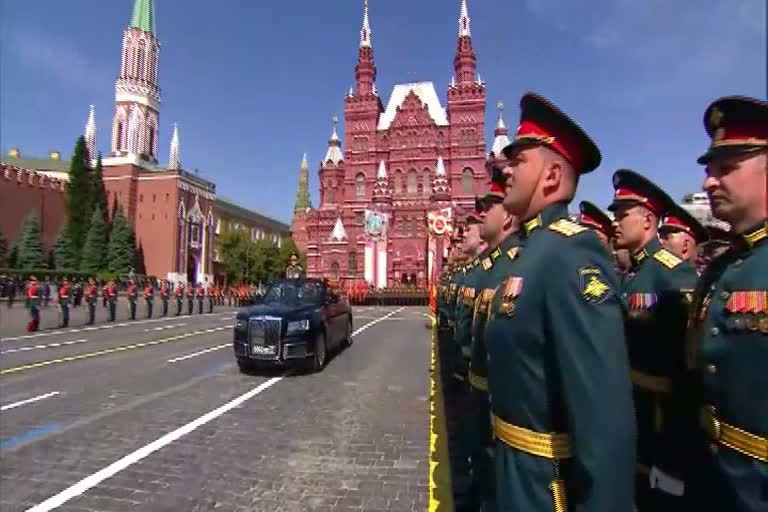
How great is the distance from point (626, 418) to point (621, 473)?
163 mm

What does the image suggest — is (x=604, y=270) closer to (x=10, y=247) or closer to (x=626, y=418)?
(x=626, y=418)

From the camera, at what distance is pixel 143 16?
74.6m

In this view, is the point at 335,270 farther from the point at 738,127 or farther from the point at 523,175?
the point at 738,127

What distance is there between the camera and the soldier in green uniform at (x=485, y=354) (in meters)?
2.43

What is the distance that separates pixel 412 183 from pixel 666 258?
196ft

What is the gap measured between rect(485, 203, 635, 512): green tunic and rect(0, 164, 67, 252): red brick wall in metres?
60.7

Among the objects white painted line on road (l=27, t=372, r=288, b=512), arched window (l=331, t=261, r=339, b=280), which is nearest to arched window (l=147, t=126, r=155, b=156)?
arched window (l=331, t=261, r=339, b=280)

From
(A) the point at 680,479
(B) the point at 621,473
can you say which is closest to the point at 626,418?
(B) the point at 621,473

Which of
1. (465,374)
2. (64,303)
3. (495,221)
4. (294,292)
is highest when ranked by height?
(495,221)

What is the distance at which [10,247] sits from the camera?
50.1m

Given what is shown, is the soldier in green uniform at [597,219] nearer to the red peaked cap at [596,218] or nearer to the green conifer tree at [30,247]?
the red peaked cap at [596,218]

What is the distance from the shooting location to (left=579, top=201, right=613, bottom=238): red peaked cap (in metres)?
5.07

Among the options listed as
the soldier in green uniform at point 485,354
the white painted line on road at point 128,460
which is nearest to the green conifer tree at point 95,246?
the white painted line on road at point 128,460

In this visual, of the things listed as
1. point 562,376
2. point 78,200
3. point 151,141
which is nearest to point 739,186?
point 562,376
